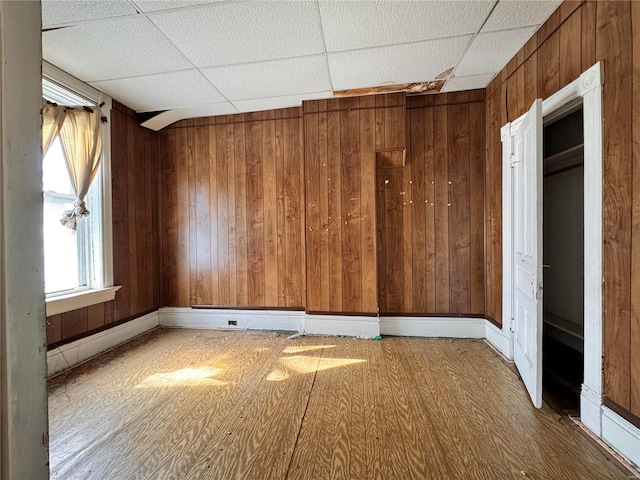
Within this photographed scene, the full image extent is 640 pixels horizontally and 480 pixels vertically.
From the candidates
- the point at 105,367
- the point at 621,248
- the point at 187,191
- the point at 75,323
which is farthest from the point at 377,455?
the point at 187,191

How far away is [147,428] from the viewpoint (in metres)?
1.67

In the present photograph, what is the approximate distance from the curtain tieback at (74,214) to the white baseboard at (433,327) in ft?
10.2

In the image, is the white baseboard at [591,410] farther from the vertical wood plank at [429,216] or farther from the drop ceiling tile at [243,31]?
the drop ceiling tile at [243,31]

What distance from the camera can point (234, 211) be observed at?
342cm

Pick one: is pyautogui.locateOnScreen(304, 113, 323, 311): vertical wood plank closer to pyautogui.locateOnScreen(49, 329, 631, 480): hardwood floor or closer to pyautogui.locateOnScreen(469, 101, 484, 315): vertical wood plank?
pyautogui.locateOnScreen(49, 329, 631, 480): hardwood floor

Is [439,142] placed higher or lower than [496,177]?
higher

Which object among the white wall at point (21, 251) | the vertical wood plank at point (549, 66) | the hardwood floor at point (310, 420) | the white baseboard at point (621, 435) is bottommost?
the hardwood floor at point (310, 420)

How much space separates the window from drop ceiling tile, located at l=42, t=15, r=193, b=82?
191 mm

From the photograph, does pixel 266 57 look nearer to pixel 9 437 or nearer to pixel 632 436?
pixel 9 437

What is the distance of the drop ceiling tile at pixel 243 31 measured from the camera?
70.1 inches

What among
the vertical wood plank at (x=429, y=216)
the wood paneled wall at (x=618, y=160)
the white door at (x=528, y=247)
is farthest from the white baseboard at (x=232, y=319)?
the wood paneled wall at (x=618, y=160)

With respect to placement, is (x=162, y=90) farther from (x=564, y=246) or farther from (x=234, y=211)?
(x=564, y=246)

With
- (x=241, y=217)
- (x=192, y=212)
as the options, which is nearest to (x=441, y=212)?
(x=241, y=217)

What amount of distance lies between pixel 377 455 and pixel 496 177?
8.43 feet
